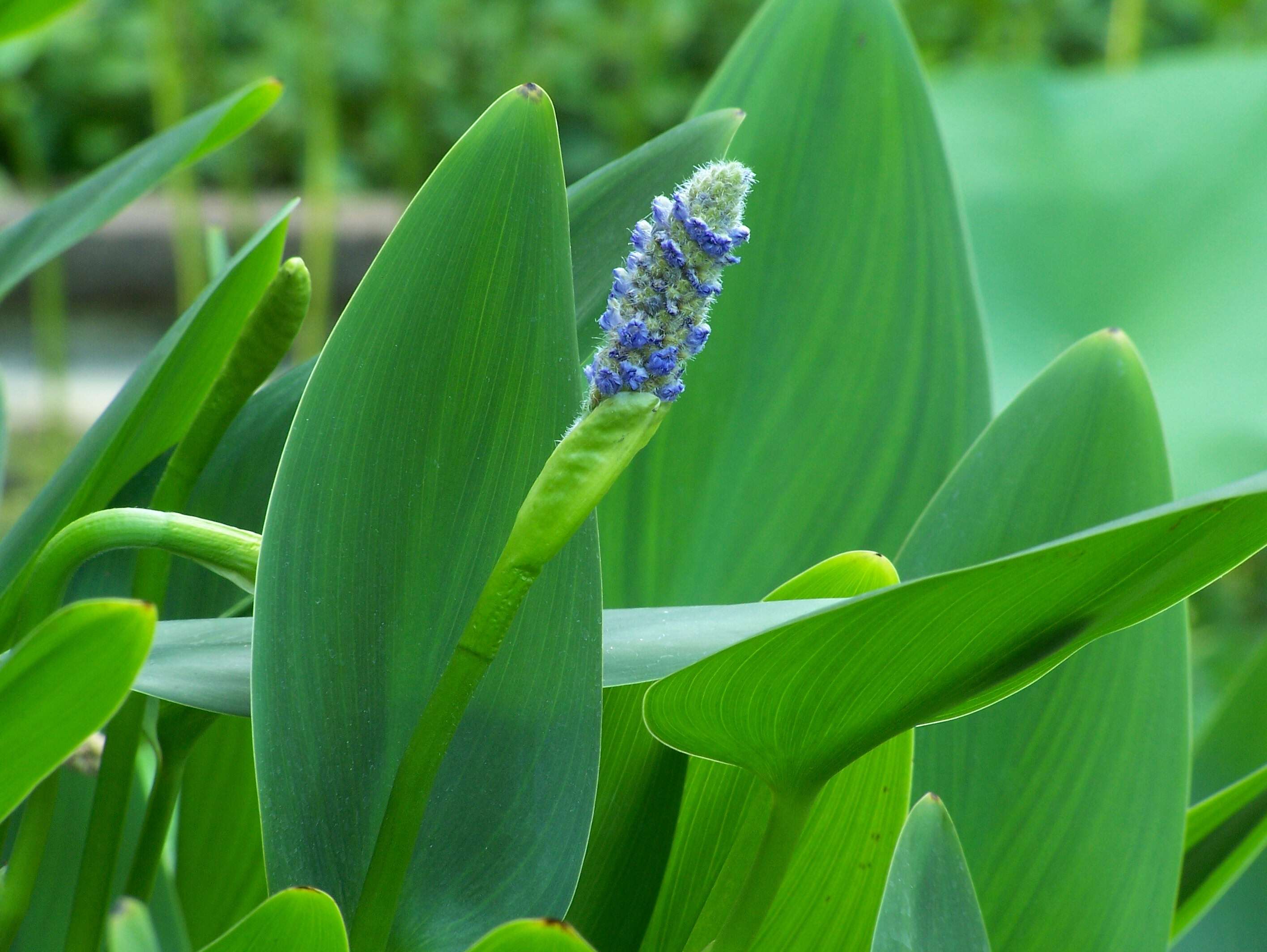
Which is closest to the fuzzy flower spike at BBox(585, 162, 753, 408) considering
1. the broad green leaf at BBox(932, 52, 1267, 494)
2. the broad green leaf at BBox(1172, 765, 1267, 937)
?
the broad green leaf at BBox(1172, 765, 1267, 937)

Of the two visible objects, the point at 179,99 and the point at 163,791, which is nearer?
the point at 163,791

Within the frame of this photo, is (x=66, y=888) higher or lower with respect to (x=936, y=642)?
lower

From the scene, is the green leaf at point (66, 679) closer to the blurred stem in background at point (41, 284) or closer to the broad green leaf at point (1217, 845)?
the broad green leaf at point (1217, 845)

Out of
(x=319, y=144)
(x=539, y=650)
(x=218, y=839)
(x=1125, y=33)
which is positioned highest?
(x=1125, y=33)

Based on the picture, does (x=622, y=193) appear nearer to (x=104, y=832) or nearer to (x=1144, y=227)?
(x=104, y=832)

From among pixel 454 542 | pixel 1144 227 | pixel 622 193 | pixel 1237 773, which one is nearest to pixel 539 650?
pixel 454 542

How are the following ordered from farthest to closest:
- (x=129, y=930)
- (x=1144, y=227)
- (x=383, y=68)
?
(x=383, y=68) < (x=1144, y=227) < (x=129, y=930)

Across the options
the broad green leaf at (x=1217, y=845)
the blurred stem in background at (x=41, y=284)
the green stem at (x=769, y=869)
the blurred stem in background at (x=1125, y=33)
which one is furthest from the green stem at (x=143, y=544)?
the blurred stem in background at (x=41, y=284)
